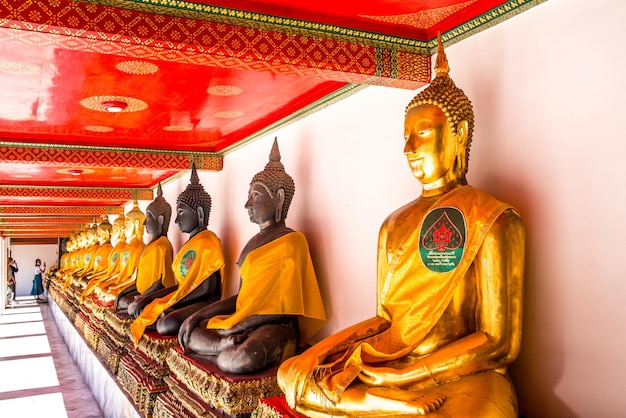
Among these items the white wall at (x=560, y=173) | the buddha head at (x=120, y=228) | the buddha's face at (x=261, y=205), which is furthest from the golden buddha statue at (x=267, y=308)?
the buddha head at (x=120, y=228)

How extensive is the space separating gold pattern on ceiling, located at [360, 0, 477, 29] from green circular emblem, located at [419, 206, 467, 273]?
35.7 inches

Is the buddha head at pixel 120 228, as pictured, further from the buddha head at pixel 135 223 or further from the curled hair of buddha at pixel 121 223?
the buddha head at pixel 135 223

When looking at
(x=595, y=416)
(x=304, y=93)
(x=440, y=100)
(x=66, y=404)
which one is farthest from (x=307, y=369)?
(x=66, y=404)

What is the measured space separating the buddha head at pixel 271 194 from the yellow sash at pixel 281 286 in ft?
0.96

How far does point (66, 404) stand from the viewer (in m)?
6.06

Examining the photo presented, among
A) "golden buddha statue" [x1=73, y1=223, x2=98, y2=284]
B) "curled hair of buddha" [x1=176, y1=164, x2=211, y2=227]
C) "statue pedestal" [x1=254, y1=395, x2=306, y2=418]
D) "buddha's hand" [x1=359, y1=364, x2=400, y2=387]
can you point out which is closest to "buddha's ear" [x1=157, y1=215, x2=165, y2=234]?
"curled hair of buddha" [x1=176, y1=164, x2=211, y2=227]

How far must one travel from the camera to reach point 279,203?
4270mm

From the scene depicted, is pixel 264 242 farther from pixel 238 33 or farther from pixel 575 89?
pixel 575 89

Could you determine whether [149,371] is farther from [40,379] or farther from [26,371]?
[26,371]

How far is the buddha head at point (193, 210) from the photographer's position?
5641mm

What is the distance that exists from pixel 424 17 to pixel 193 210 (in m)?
3.47

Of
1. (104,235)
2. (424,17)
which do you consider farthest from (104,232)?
(424,17)

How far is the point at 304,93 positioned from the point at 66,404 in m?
4.27

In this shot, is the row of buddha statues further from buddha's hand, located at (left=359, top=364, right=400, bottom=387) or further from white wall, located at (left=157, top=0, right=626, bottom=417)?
white wall, located at (left=157, top=0, right=626, bottom=417)
